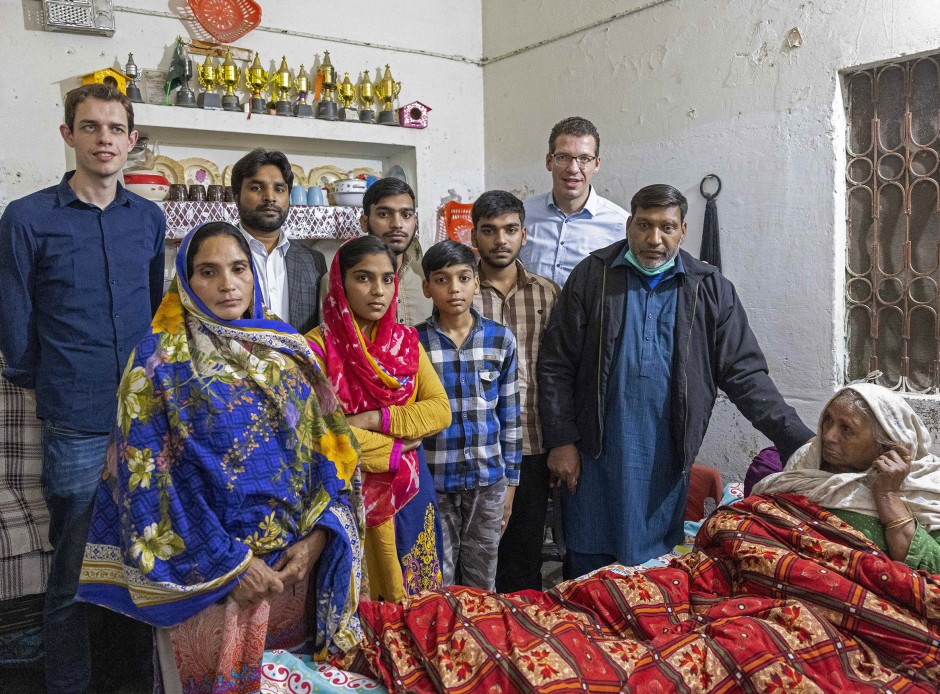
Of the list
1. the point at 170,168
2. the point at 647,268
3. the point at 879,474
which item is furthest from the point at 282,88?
the point at 879,474

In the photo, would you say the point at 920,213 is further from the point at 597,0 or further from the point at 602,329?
the point at 597,0

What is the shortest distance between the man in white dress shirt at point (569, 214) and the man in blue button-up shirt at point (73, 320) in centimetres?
168

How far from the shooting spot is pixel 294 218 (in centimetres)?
441

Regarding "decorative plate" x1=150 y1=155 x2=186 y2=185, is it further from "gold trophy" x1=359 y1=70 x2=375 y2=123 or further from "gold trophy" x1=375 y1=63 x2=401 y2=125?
"gold trophy" x1=375 y1=63 x2=401 y2=125

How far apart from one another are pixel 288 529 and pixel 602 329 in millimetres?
1309

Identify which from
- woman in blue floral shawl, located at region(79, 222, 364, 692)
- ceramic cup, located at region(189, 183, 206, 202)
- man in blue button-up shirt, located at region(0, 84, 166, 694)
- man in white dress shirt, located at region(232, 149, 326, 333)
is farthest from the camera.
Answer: ceramic cup, located at region(189, 183, 206, 202)

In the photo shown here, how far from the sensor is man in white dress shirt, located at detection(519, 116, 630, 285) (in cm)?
319

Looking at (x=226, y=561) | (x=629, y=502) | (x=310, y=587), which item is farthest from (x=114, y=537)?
(x=629, y=502)

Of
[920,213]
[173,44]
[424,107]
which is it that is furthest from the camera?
[424,107]

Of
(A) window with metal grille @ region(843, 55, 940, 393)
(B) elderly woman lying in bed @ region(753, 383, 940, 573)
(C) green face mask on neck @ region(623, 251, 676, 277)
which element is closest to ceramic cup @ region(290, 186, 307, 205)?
(C) green face mask on neck @ region(623, 251, 676, 277)

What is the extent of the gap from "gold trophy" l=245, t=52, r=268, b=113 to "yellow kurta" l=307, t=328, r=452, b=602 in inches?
109

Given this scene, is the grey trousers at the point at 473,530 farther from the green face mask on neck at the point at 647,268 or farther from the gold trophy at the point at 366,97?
the gold trophy at the point at 366,97

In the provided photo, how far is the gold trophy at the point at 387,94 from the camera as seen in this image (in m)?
5.03

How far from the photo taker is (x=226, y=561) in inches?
66.5
